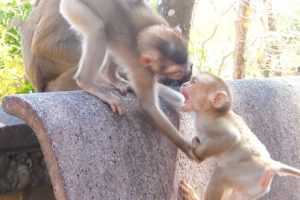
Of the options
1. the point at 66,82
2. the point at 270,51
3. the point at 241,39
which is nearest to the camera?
the point at 66,82

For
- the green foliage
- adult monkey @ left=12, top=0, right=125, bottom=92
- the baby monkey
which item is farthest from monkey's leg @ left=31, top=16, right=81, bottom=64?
the green foliage

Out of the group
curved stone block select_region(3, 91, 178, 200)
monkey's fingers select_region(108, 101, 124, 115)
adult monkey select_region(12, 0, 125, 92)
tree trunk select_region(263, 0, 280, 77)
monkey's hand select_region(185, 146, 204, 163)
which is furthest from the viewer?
tree trunk select_region(263, 0, 280, 77)

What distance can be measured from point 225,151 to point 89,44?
612mm

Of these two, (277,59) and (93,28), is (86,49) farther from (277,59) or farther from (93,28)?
(277,59)

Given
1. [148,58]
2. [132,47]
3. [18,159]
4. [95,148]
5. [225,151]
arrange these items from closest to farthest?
[95,148] < [18,159] < [225,151] < [148,58] < [132,47]

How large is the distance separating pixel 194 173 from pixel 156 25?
0.53 meters

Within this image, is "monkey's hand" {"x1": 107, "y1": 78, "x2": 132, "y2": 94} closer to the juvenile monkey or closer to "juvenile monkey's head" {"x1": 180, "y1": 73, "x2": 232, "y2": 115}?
the juvenile monkey

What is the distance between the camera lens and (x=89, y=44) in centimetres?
202

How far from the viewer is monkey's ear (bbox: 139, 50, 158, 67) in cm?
189

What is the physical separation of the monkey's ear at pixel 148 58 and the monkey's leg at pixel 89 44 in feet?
0.51

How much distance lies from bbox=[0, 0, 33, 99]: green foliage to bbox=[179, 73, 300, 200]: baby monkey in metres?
3.37

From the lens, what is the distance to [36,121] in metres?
1.43

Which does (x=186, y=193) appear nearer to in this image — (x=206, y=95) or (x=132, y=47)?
(x=206, y=95)

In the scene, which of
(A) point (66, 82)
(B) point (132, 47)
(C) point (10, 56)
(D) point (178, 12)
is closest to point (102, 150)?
(B) point (132, 47)
